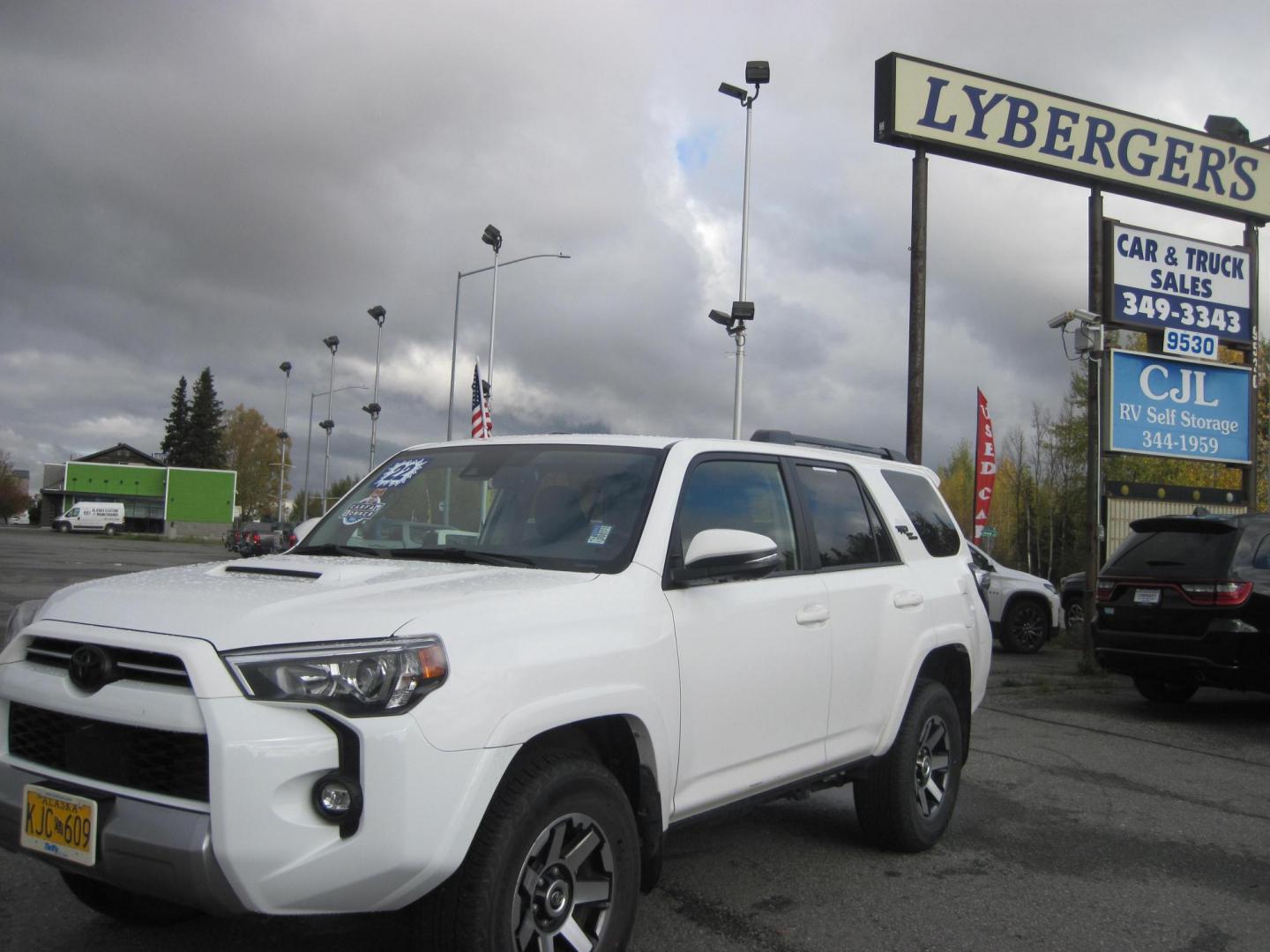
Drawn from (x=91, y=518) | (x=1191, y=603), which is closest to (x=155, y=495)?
(x=91, y=518)

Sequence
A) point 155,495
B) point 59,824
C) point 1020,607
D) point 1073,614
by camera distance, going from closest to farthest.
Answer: point 59,824 < point 1020,607 < point 1073,614 < point 155,495

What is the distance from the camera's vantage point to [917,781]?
202 inches

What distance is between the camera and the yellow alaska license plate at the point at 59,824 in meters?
2.76

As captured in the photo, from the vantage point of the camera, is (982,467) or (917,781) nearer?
(917,781)

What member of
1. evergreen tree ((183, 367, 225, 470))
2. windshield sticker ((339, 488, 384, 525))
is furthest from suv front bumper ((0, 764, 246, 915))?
evergreen tree ((183, 367, 225, 470))

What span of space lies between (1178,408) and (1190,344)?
3.50ft

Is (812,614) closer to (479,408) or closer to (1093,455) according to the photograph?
(1093,455)

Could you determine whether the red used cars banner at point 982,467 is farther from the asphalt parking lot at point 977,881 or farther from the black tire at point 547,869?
the black tire at point 547,869

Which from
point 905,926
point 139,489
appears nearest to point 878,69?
point 905,926

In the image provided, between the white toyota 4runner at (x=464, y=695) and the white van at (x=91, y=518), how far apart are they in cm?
7613

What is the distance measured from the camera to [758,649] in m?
3.97

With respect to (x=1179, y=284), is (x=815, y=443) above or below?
below

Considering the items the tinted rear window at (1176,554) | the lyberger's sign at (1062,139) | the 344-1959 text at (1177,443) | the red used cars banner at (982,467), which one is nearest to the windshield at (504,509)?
the tinted rear window at (1176,554)

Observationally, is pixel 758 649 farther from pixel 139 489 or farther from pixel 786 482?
pixel 139 489
